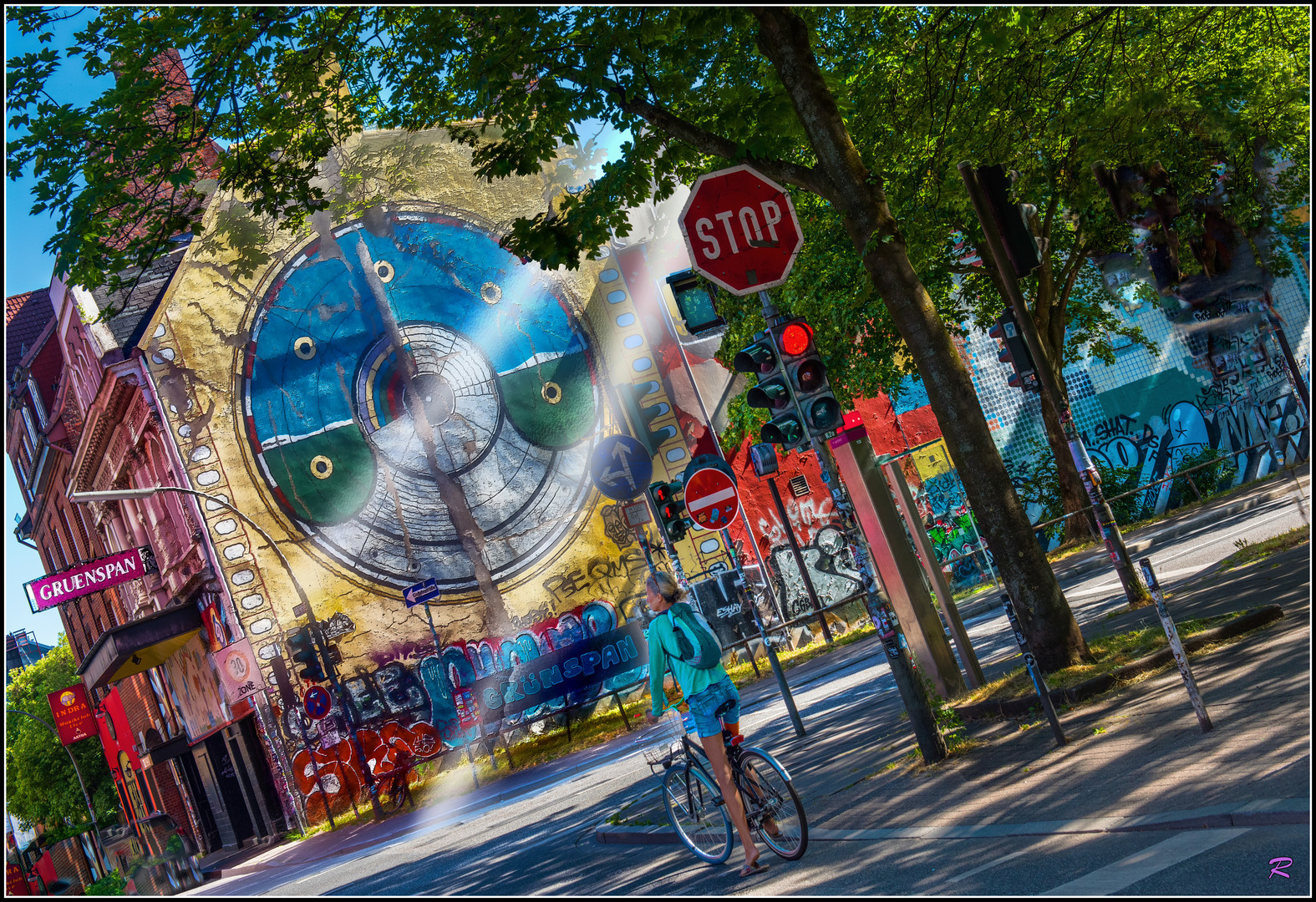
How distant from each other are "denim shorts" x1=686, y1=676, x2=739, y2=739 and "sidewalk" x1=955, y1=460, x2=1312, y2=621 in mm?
11725

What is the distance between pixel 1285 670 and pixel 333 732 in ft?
64.5

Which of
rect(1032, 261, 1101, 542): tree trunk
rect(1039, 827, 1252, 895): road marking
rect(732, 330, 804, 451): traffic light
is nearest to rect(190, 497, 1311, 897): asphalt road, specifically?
rect(1039, 827, 1252, 895): road marking

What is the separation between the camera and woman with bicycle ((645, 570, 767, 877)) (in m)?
6.64

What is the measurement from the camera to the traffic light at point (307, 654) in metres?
23.0

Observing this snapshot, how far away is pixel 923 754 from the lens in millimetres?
7891

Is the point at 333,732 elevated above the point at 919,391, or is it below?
below

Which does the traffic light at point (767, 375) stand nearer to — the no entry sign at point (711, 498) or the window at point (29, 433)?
the no entry sign at point (711, 498)

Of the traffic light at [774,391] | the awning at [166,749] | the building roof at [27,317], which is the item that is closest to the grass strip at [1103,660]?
the traffic light at [774,391]

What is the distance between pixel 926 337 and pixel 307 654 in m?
17.6

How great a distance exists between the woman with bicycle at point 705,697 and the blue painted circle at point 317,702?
1710 centimetres

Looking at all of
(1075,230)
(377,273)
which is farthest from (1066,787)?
(377,273)

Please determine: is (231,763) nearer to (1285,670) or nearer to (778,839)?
(778,839)

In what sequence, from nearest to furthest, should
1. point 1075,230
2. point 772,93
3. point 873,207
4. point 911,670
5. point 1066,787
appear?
point 1066,787 → point 911,670 → point 873,207 → point 772,93 → point 1075,230

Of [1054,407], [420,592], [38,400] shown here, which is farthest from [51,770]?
[1054,407]
